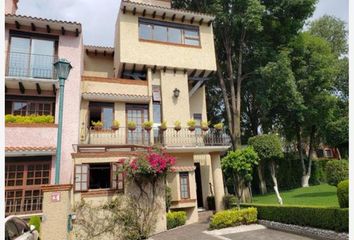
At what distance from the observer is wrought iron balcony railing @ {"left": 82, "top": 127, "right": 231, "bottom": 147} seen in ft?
57.0

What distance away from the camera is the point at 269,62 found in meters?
22.3

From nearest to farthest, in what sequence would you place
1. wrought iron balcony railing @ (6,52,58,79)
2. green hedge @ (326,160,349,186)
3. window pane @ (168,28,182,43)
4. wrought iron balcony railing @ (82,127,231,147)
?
1. green hedge @ (326,160,349,186)
2. wrought iron balcony railing @ (6,52,58,79)
3. wrought iron balcony railing @ (82,127,231,147)
4. window pane @ (168,28,182,43)

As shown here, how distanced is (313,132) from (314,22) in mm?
14785

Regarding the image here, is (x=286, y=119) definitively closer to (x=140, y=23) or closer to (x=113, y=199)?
(x=140, y=23)

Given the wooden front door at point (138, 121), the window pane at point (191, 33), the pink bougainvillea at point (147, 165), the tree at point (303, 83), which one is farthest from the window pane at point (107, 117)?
the tree at point (303, 83)

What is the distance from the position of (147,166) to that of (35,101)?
8177 millimetres

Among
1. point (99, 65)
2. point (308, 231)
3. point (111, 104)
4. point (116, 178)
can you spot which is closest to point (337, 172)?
point (308, 231)

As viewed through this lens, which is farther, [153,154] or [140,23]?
[140,23]

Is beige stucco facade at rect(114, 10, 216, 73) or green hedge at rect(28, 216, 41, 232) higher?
beige stucco facade at rect(114, 10, 216, 73)

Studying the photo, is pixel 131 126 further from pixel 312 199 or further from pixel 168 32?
pixel 312 199

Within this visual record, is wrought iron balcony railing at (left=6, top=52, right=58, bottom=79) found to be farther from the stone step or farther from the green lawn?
the green lawn

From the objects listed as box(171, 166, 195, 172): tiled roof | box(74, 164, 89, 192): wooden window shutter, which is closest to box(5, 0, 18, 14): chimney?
box(74, 164, 89, 192): wooden window shutter

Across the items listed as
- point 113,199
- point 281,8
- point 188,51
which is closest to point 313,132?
point 281,8

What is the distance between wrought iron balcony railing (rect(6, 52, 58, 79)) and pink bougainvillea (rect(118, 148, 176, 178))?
7.23 meters
